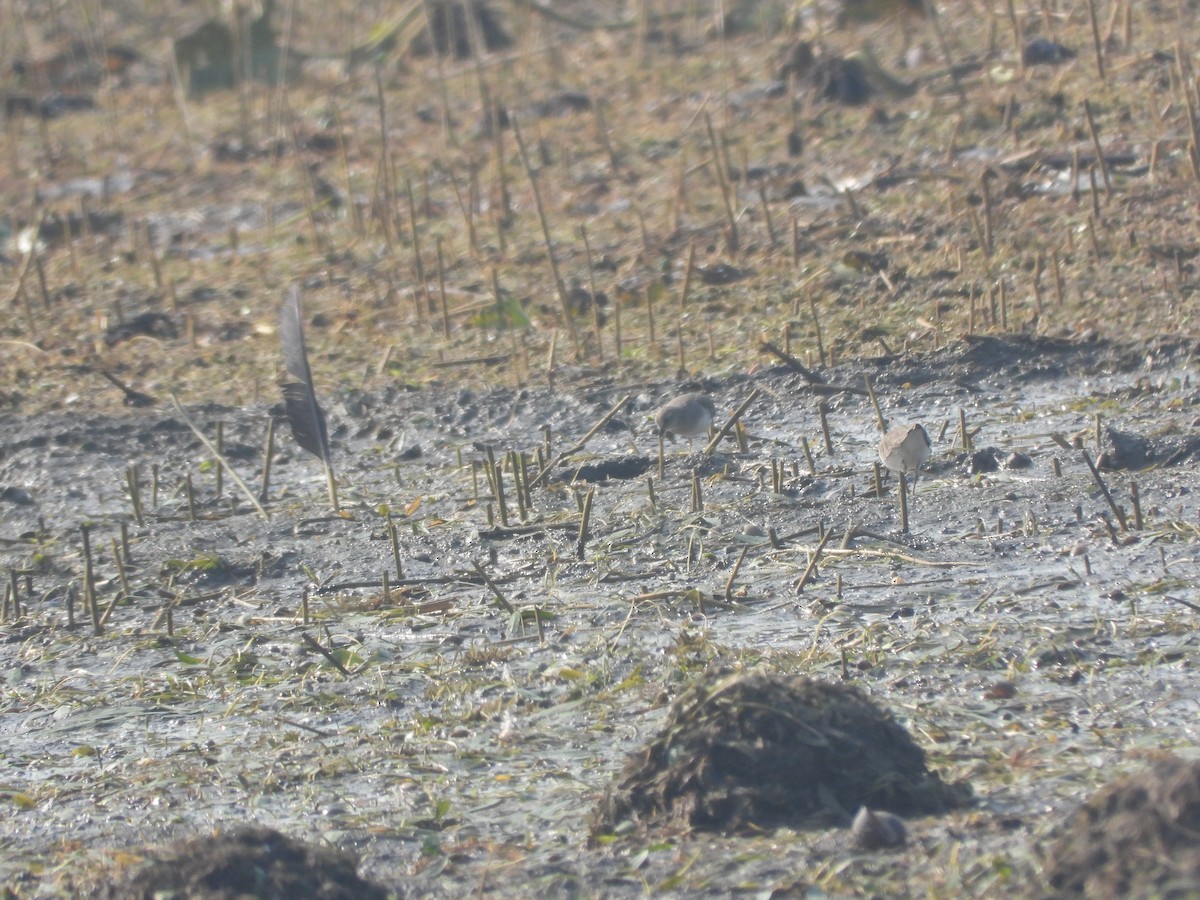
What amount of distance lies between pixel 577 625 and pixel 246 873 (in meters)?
1.56

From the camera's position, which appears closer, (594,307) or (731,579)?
(731,579)

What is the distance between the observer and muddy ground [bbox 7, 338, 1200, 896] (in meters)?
3.30

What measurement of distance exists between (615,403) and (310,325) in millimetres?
1894

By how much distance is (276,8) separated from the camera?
12.2 m

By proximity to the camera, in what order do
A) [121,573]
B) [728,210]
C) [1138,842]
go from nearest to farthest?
[1138,842]
[121,573]
[728,210]

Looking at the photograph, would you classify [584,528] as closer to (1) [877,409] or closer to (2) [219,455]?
(1) [877,409]

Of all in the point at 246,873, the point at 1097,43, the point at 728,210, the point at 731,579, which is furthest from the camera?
the point at 1097,43

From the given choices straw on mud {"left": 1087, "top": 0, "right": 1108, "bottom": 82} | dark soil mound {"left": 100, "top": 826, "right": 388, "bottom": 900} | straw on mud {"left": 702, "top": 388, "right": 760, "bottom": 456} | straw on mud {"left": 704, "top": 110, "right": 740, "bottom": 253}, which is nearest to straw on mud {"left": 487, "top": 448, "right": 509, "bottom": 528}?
straw on mud {"left": 702, "top": 388, "right": 760, "bottom": 456}

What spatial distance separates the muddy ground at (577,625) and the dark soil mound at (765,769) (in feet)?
0.20

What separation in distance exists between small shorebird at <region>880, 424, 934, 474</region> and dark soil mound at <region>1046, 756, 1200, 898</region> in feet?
7.64

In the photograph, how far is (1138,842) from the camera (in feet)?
8.28

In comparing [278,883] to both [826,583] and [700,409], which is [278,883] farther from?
[700,409]

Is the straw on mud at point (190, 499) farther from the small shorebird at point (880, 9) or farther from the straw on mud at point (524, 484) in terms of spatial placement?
the small shorebird at point (880, 9)

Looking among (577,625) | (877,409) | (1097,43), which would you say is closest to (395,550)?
(577,625)
